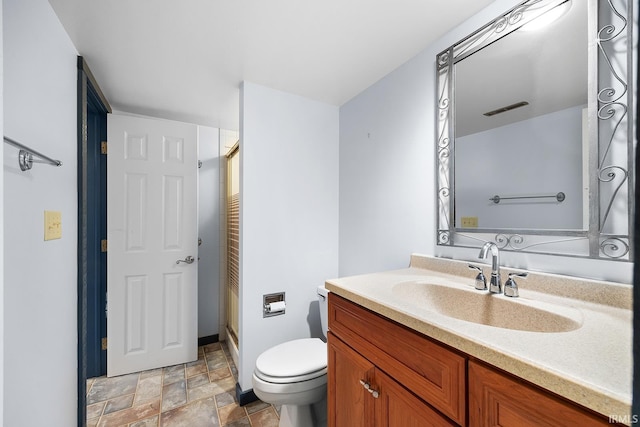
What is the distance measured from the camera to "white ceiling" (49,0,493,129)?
118 cm

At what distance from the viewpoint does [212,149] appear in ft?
8.59

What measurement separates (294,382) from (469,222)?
1.14m

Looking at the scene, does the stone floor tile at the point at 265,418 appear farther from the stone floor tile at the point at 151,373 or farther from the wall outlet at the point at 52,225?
the wall outlet at the point at 52,225

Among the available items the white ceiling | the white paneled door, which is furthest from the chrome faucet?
the white paneled door

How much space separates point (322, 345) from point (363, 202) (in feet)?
3.13

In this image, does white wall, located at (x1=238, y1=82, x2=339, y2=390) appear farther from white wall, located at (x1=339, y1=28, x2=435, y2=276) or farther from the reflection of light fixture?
the reflection of light fixture

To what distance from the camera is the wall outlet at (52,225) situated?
107 centimetres

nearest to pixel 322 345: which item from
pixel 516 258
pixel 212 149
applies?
pixel 516 258

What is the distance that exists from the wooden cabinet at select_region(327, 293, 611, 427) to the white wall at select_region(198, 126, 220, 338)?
70.0 inches

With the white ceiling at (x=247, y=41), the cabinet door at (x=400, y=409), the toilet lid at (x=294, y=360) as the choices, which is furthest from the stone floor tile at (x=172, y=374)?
the white ceiling at (x=247, y=41)

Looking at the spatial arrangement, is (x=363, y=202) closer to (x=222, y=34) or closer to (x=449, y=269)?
(x=449, y=269)

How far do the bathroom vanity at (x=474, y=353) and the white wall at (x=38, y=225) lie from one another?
42.2 inches

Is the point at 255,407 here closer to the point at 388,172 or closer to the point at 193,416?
the point at 193,416

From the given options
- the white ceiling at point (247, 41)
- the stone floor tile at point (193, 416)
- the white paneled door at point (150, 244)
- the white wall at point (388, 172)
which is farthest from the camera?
the white paneled door at point (150, 244)
